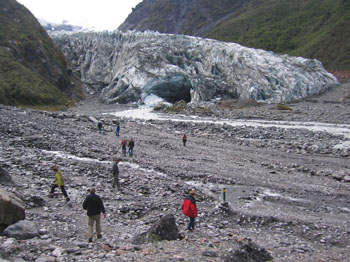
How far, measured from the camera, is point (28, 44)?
189 feet

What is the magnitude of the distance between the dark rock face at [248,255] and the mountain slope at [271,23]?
281 ft

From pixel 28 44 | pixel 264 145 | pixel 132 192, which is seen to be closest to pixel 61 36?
pixel 28 44

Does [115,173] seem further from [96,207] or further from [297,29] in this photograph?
[297,29]

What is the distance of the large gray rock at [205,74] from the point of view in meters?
54.5

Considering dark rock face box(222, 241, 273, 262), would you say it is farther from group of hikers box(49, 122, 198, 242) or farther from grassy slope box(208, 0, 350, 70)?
grassy slope box(208, 0, 350, 70)

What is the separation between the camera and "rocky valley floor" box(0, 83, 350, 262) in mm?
7859

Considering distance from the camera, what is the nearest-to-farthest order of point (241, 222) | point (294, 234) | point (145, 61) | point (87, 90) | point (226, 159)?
point (294, 234), point (241, 222), point (226, 159), point (145, 61), point (87, 90)

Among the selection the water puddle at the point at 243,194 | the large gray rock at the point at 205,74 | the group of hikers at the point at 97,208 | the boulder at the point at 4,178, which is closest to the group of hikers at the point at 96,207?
the group of hikers at the point at 97,208

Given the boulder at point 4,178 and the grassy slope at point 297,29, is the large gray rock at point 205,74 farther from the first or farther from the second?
the boulder at point 4,178

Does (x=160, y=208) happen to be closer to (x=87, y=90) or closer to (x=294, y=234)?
(x=294, y=234)

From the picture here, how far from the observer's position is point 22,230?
7566mm

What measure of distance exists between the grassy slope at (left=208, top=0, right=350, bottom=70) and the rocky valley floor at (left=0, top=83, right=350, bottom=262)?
68139mm

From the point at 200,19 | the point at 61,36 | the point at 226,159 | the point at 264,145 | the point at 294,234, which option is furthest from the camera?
the point at 200,19

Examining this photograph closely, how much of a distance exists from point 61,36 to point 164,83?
5042 cm
